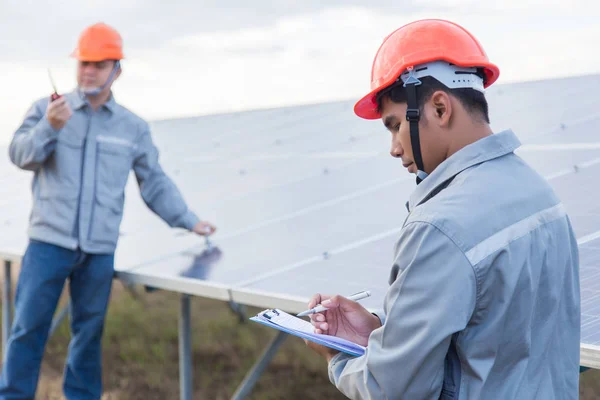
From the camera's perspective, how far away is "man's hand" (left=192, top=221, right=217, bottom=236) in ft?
18.5

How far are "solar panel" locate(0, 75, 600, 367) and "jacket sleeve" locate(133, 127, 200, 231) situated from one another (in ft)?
0.71

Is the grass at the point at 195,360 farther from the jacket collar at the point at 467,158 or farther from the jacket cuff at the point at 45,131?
the jacket collar at the point at 467,158

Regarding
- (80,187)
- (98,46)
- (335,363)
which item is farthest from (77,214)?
(335,363)

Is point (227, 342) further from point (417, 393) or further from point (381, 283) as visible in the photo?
point (417, 393)

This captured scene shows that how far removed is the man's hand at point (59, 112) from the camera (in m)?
4.92

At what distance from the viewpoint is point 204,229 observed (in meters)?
5.64

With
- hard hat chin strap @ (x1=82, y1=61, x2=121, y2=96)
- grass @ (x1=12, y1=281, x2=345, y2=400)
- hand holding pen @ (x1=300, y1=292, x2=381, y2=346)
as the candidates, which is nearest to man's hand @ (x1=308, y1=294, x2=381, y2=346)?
hand holding pen @ (x1=300, y1=292, x2=381, y2=346)

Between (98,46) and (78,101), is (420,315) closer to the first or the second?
(78,101)

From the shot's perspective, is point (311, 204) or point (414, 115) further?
point (311, 204)

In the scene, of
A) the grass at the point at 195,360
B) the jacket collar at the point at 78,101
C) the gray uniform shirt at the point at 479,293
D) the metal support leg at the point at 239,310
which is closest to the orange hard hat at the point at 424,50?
the gray uniform shirt at the point at 479,293

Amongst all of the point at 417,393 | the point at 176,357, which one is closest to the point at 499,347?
the point at 417,393

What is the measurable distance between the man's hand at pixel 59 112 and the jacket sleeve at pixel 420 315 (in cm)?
339

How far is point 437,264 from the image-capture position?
1928 mm

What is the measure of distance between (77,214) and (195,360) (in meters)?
3.79
